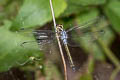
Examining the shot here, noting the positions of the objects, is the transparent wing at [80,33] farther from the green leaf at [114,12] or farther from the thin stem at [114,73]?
the thin stem at [114,73]

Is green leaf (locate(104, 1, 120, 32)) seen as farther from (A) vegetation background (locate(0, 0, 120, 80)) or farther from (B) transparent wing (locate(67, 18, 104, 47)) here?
Result: (B) transparent wing (locate(67, 18, 104, 47))

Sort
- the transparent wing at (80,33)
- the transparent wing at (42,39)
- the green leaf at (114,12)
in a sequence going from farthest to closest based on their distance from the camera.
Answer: the green leaf at (114,12), the transparent wing at (80,33), the transparent wing at (42,39)

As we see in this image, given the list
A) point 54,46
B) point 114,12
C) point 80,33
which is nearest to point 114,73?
point 114,12

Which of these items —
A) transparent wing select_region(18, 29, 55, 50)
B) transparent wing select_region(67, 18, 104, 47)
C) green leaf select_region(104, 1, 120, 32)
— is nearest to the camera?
transparent wing select_region(18, 29, 55, 50)

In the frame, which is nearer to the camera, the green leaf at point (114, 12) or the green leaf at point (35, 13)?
the green leaf at point (35, 13)

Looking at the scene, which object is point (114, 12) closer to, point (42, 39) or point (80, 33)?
point (80, 33)

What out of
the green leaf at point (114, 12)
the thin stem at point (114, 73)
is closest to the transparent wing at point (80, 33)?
the green leaf at point (114, 12)

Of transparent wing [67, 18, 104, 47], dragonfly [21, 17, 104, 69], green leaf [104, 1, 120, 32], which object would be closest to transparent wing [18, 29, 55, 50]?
dragonfly [21, 17, 104, 69]

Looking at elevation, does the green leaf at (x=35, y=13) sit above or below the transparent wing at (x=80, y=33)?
above

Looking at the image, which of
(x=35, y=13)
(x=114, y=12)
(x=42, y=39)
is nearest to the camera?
(x=42, y=39)
